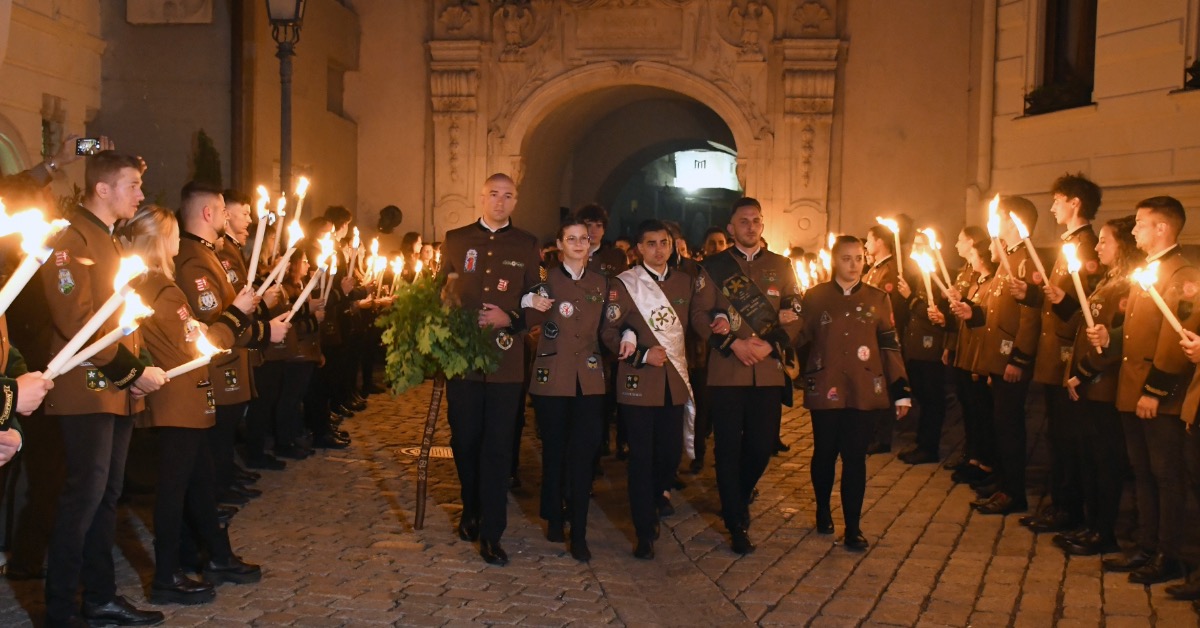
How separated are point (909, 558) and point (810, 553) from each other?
Result: 58 cm

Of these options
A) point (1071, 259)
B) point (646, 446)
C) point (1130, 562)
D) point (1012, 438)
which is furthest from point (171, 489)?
point (1012, 438)

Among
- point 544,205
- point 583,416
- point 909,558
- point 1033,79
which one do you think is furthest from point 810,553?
point 544,205

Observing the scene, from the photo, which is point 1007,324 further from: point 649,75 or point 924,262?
point 649,75

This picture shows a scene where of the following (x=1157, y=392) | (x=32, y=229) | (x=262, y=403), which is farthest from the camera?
(x=262, y=403)

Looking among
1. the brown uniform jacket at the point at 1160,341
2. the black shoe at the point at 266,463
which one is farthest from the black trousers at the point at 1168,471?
the black shoe at the point at 266,463

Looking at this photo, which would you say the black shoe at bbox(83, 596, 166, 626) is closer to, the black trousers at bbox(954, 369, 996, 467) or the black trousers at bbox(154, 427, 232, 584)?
the black trousers at bbox(154, 427, 232, 584)

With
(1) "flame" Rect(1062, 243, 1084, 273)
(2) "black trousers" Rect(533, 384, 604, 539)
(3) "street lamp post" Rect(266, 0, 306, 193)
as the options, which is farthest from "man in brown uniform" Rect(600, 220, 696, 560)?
(3) "street lamp post" Rect(266, 0, 306, 193)

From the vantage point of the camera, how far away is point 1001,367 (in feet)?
29.1

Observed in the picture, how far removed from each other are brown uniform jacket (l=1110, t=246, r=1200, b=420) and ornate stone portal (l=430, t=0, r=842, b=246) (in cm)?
1175

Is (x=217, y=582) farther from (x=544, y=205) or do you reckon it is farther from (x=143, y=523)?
(x=544, y=205)

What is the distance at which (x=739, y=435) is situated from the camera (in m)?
7.81

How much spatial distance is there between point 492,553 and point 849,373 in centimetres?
246

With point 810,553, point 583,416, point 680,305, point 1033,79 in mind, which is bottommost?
point 810,553

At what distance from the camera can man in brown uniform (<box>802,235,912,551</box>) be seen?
778 centimetres
